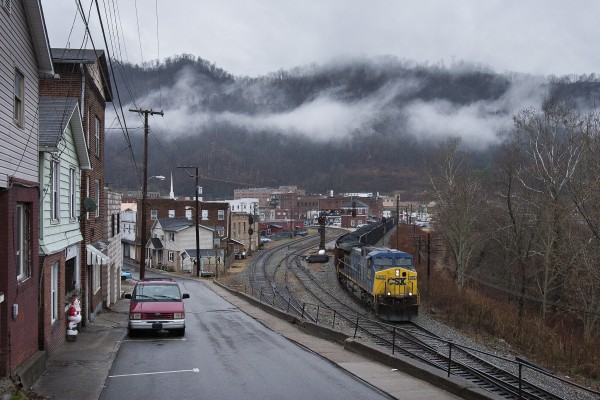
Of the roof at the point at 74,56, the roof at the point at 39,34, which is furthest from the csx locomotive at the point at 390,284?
the roof at the point at 39,34

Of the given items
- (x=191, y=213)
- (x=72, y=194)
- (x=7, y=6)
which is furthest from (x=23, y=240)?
(x=191, y=213)

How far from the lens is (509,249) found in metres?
42.6

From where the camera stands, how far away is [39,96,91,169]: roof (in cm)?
1449

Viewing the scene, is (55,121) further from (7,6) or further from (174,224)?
(174,224)

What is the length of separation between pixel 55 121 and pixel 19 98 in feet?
11.8

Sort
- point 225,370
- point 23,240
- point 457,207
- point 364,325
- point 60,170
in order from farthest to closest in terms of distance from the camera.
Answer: point 457,207 < point 364,325 < point 60,170 < point 225,370 < point 23,240

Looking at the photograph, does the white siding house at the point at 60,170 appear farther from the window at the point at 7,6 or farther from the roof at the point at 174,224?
the roof at the point at 174,224

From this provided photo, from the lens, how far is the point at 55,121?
15.6 m

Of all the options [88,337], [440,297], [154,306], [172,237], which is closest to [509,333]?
[440,297]

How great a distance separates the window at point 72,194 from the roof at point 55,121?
1243 mm

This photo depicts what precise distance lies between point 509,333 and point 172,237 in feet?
159

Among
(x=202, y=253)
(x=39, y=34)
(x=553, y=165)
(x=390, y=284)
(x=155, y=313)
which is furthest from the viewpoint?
(x=202, y=253)

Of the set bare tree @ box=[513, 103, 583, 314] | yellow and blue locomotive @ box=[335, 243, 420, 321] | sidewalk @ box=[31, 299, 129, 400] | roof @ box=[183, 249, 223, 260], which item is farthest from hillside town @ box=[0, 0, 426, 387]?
roof @ box=[183, 249, 223, 260]

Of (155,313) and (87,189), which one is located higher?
(87,189)
